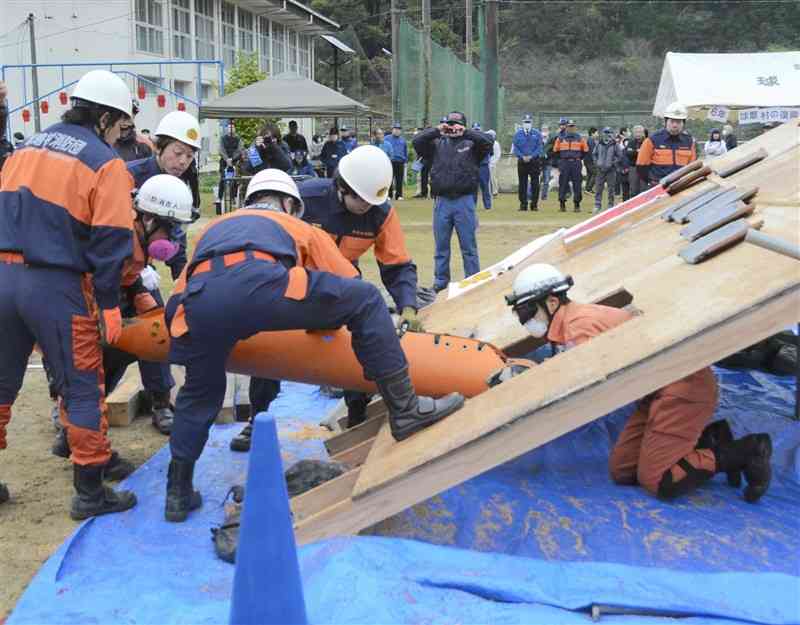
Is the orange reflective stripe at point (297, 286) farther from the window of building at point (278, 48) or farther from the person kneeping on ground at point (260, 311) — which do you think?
the window of building at point (278, 48)

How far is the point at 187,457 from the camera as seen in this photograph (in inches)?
163

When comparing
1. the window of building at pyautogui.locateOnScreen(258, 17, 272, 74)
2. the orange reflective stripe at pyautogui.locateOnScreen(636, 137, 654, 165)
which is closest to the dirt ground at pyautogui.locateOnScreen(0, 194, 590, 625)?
the orange reflective stripe at pyautogui.locateOnScreen(636, 137, 654, 165)

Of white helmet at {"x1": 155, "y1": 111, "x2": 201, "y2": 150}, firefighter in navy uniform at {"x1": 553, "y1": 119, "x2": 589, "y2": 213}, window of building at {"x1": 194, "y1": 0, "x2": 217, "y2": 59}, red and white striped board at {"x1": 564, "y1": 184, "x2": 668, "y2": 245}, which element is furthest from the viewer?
window of building at {"x1": 194, "y1": 0, "x2": 217, "y2": 59}

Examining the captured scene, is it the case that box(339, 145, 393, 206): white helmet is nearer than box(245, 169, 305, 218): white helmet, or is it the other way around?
box(245, 169, 305, 218): white helmet

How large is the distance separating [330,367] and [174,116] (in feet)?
6.95

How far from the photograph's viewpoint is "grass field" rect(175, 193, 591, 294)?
12.0 metres

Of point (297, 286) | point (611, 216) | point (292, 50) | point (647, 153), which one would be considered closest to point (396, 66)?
point (647, 153)

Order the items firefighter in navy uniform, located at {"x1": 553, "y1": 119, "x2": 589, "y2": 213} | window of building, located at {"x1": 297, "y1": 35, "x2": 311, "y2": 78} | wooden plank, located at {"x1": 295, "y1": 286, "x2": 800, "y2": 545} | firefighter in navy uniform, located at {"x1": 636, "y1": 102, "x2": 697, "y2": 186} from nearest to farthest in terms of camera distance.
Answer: wooden plank, located at {"x1": 295, "y1": 286, "x2": 800, "y2": 545}, firefighter in navy uniform, located at {"x1": 636, "y1": 102, "x2": 697, "y2": 186}, firefighter in navy uniform, located at {"x1": 553, "y1": 119, "x2": 589, "y2": 213}, window of building, located at {"x1": 297, "y1": 35, "x2": 311, "y2": 78}

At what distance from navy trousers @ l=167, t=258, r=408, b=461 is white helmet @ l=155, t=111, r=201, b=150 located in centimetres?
163

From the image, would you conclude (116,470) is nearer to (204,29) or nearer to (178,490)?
(178,490)

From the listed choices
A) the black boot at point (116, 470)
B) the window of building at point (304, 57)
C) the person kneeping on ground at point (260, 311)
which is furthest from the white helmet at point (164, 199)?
the window of building at point (304, 57)

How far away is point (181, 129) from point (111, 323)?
1.66 meters

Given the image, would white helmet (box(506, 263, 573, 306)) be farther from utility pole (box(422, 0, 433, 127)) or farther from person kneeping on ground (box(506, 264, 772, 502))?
utility pole (box(422, 0, 433, 127))

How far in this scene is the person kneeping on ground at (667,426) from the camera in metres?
4.18
